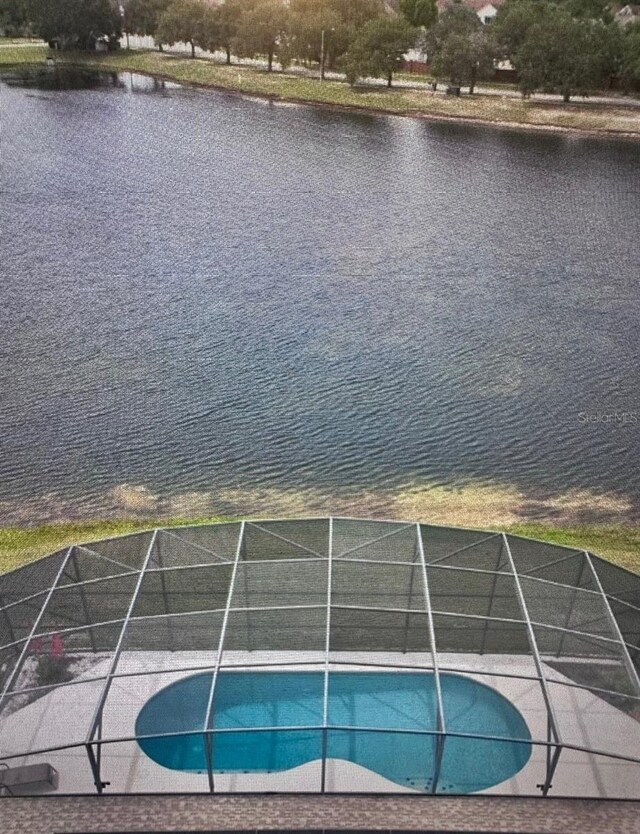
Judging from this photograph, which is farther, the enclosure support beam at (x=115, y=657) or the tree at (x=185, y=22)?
the tree at (x=185, y=22)

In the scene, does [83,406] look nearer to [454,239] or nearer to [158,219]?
[158,219]

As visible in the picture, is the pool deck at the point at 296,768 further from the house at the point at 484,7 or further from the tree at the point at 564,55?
the house at the point at 484,7

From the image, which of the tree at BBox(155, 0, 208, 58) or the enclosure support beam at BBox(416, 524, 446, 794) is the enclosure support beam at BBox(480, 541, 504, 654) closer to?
the enclosure support beam at BBox(416, 524, 446, 794)

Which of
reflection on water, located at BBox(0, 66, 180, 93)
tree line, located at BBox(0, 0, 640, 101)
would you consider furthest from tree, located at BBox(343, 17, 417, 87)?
reflection on water, located at BBox(0, 66, 180, 93)

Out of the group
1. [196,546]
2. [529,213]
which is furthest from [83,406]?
[529,213]

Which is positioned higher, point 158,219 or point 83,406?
point 158,219

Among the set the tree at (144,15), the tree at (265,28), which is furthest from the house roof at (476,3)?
the tree at (144,15)

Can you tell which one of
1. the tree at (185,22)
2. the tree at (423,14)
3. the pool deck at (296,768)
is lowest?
the pool deck at (296,768)
